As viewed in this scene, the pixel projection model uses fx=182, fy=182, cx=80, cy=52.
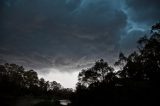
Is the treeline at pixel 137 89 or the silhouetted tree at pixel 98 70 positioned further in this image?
the silhouetted tree at pixel 98 70

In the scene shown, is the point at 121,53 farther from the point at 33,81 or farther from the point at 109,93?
the point at 33,81

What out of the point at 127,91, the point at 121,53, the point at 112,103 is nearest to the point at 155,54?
the point at 127,91

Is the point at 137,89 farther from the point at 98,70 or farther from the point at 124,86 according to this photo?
the point at 98,70

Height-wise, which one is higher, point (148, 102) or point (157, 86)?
point (157, 86)

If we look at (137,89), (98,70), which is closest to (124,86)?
(137,89)

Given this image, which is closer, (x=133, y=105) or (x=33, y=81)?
(x=133, y=105)

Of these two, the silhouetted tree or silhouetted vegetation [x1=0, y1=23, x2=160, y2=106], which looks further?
the silhouetted tree

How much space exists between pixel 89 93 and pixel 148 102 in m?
15.1

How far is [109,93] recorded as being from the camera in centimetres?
3128

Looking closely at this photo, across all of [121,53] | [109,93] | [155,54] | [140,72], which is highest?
[121,53]

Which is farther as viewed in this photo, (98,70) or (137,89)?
(98,70)

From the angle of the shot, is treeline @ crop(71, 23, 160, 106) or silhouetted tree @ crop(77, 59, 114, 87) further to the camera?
silhouetted tree @ crop(77, 59, 114, 87)

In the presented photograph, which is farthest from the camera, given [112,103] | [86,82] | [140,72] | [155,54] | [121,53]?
[86,82]

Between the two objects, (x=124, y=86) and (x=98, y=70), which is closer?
(x=124, y=86)
